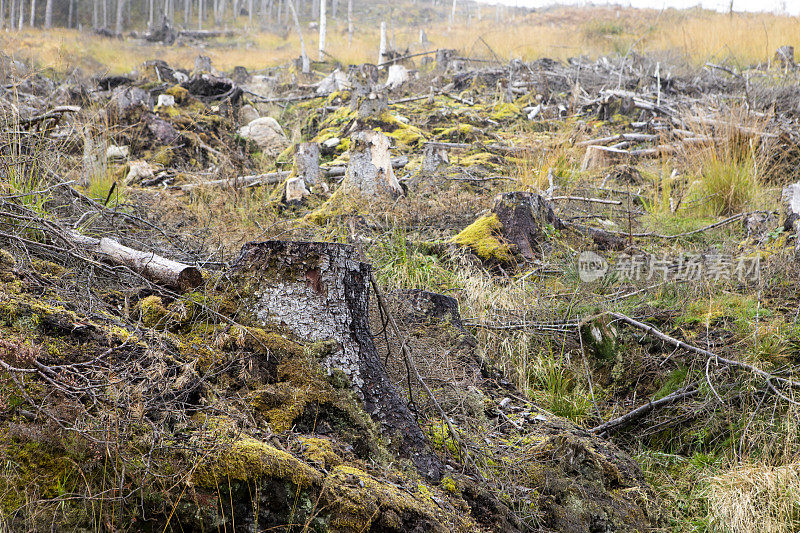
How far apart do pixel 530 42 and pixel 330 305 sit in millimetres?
17370

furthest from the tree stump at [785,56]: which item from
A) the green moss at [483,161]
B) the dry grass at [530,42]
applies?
the green moss at [483,161]

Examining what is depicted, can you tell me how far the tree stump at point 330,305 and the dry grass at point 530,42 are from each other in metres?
2.53

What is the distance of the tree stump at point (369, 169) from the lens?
241 inches

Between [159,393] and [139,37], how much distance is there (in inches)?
1481

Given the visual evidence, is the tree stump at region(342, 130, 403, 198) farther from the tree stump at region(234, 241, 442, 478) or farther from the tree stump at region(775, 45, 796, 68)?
the tree stump at region(775, 45, 796, 68)

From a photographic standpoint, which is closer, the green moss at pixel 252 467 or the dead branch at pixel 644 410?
the green moss at pixel 252 467

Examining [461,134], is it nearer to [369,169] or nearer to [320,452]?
[369,169]

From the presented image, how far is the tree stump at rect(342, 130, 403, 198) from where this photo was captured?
6117mm

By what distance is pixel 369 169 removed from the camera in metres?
6.21

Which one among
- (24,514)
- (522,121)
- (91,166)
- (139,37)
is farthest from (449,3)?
(24,514)

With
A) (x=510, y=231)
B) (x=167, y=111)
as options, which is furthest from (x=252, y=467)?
(x=167, y=111)

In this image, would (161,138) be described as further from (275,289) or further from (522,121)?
(275,289)

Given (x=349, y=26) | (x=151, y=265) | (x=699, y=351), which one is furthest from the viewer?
(x=349, y=26)

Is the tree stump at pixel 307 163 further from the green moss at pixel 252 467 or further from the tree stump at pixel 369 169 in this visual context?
the green moss at pixel 252 467
